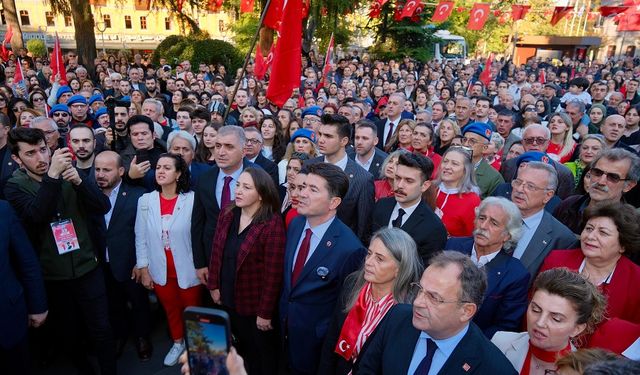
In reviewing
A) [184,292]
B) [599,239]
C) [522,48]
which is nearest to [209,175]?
[184,292]

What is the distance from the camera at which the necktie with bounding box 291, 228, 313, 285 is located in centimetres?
296

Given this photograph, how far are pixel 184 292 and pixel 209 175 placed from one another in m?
1.05

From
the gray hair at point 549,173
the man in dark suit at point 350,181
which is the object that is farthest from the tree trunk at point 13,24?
the gray hair at point 549,173

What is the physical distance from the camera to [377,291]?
7.93 ft

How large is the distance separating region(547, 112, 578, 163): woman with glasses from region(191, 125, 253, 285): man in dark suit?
13.4 feet

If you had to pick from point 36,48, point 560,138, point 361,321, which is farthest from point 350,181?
point 36,48

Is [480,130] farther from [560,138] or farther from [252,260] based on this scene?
[252,260]

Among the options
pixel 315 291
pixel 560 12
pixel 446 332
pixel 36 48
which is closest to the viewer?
pixel 446 332

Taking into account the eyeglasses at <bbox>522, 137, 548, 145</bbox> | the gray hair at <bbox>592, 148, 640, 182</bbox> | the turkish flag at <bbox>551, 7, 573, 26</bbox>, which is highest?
the turkish flag at <bbox>551, 7, 573, 26</bbox>

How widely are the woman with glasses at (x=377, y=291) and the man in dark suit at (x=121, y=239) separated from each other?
211 centimetres

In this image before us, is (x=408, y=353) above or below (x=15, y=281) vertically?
above

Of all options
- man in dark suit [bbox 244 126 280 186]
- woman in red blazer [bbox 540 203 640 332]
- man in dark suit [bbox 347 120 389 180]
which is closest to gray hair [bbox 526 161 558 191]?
woman in red blazer [bbox 540 203 640 332]

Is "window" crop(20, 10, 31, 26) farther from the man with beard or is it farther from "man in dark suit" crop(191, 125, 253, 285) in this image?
"man in dark suit" crop(191, 125, 253, 285)

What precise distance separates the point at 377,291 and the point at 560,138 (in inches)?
173
